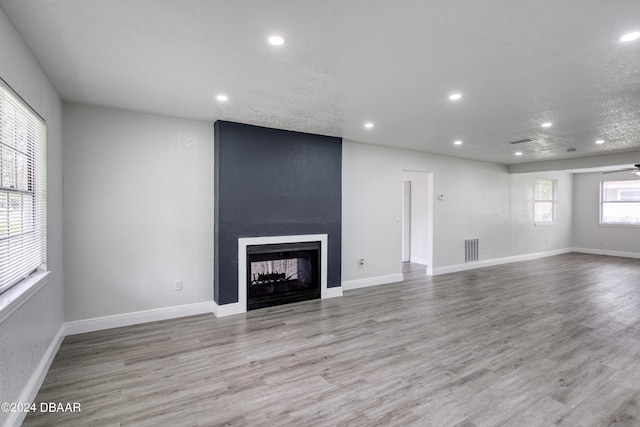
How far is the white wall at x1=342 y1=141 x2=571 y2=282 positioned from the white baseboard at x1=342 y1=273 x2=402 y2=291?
58 mm

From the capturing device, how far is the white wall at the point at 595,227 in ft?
29.1

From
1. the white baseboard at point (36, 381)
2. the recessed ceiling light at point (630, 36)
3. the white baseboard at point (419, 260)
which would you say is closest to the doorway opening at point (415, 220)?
the white baseboard at point (419, 260)

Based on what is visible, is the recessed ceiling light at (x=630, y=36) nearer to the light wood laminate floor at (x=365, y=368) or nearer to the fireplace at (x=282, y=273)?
the light wood laminate floor at (x=365, y=368)

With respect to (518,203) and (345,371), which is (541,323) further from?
(518,203)

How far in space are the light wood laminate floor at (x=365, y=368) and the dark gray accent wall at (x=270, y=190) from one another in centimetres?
95

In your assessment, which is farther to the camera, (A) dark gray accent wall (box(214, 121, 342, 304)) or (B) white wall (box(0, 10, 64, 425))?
(A) dark gray accent wall (box(214, 121, 342, 304))

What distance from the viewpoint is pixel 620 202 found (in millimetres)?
9102

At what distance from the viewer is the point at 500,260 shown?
7934 mm

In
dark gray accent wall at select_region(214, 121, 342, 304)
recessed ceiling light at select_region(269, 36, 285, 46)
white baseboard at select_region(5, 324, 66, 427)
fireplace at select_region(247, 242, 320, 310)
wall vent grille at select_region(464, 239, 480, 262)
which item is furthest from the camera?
wall vent grille at select_region(464, 239, 480, 262)

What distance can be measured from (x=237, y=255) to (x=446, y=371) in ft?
9.24

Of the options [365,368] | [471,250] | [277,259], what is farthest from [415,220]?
[365,368]

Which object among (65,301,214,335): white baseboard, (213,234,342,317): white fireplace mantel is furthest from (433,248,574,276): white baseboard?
(65,301,214,335): white baseboard

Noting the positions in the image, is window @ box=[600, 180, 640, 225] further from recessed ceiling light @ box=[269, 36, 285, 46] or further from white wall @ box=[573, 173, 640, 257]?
recessed ceiling light @ box=[269, 36, 285, 46]

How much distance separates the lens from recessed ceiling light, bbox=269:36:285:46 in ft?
6.98
